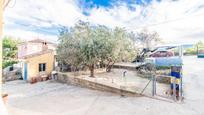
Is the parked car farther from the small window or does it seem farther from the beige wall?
the small window

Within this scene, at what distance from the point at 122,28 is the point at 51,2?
6.32m

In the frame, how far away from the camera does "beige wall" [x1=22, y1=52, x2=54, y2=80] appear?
700 inches

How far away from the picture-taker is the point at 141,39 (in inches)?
872

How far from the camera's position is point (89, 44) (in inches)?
460

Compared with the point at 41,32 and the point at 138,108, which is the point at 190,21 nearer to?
the point at 138,108

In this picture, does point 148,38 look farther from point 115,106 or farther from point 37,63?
point 115,106

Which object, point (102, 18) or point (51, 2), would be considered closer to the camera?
point (51, 2)

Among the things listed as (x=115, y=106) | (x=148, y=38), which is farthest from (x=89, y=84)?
(x=148, y=38)

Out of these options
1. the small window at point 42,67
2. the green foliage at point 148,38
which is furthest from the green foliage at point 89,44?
the green foliage at point 148,38

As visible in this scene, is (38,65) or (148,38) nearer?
(38,65)

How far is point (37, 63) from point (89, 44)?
949 cm

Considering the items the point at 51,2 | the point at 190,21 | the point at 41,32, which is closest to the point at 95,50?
the point at 51,2

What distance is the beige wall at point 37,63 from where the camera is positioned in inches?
700

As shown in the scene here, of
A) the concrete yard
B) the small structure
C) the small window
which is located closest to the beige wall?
the small structure
